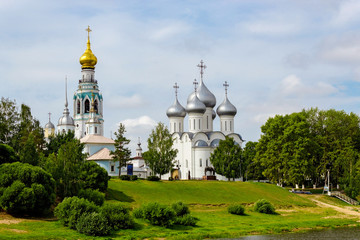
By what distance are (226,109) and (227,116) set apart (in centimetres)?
114

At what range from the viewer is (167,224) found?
119 feet

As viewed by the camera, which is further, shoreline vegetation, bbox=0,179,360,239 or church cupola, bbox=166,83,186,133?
church cupola, bbox=166,83,186,133

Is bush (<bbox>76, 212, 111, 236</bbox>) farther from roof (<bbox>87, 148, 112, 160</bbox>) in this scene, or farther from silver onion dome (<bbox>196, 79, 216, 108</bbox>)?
silver onion dome (<bbox>196, 79, 216, 108</bbox>)

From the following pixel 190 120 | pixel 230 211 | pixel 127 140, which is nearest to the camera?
pixel 230 211

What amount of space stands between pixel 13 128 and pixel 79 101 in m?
45.7

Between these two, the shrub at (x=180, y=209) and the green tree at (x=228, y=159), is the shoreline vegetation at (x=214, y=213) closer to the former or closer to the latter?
the shrub at (x=180, y=209)

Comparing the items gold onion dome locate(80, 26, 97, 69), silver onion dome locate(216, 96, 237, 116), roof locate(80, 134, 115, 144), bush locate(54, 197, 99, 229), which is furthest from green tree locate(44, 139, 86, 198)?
gold onion dome locate(80, 26, 97, 69)

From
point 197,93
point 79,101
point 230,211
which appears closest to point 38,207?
point 230,211

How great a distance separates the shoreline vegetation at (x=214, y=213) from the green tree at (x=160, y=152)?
20.9ft

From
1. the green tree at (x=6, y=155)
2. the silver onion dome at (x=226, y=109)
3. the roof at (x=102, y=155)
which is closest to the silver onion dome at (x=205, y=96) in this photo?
the silver onion dome at (x=226, y=109)

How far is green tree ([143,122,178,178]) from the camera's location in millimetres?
60156

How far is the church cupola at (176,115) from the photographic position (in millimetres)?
78125

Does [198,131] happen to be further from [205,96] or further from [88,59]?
[88,59]

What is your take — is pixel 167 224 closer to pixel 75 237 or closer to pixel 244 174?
pixel 75 237
